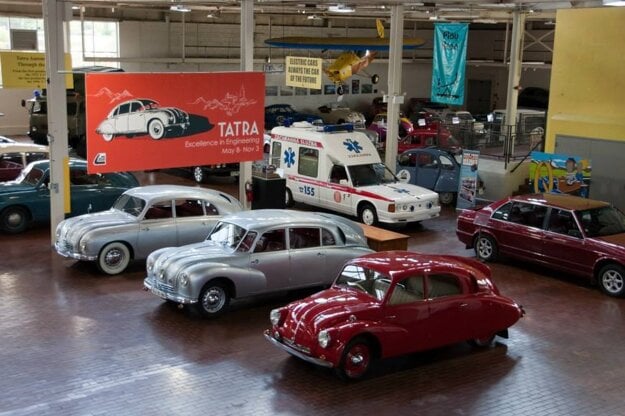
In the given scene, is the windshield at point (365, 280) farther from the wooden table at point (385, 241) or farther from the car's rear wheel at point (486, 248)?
the car's rear wheel at point (486, 248)

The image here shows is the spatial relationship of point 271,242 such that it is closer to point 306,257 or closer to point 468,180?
point 306,257

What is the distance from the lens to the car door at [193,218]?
14062 millimetres

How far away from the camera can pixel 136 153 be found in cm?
1493

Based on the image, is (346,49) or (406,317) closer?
(406,317)

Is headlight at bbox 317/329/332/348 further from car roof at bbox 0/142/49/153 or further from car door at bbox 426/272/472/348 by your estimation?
car roof at bbox 0/142/49/153

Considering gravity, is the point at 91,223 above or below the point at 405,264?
below

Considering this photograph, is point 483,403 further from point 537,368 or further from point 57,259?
point 57,259

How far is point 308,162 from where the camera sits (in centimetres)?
1912

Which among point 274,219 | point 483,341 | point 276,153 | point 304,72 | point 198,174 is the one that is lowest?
point 483,341

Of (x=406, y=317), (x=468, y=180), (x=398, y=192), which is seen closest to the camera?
(x=406, y=317)

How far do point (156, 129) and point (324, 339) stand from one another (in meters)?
7.40

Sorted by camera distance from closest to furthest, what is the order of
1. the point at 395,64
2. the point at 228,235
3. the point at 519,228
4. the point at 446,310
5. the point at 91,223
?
the point at 446,310
the point at 228,235
the point at 91,223
the point at 519,228
the point at 395,64

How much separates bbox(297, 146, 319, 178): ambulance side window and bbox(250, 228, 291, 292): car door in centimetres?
707

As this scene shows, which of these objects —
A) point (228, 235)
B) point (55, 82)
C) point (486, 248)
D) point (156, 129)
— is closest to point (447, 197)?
point (486, 248)
